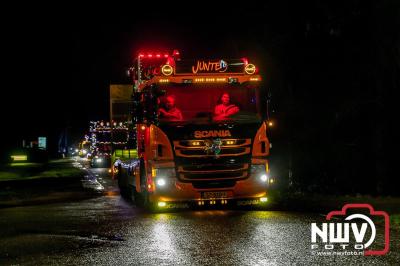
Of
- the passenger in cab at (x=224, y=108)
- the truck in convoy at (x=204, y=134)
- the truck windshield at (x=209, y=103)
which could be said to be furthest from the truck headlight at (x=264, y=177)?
the passenger in cab at (x=224, y=108)

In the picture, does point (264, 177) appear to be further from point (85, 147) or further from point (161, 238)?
point (85, 147)

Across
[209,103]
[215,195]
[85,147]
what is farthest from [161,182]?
[85,147]

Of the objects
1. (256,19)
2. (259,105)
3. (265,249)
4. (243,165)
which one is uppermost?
(256,19)

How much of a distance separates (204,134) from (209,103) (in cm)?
95

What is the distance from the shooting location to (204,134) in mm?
15945

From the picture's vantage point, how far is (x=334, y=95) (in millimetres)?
22938

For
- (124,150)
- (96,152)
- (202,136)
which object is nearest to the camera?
(202,136)

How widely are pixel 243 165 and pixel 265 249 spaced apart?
5.67 m

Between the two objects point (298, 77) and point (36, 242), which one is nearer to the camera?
point (36, 242)

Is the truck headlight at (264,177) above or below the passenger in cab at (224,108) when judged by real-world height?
below

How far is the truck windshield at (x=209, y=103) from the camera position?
16.2m

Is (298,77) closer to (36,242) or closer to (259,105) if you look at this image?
(259,105)

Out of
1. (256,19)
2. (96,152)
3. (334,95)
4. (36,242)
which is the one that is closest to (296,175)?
(334,95)

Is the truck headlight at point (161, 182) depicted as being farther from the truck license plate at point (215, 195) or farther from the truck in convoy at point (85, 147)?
the truck in convoy at point (85, 147)
